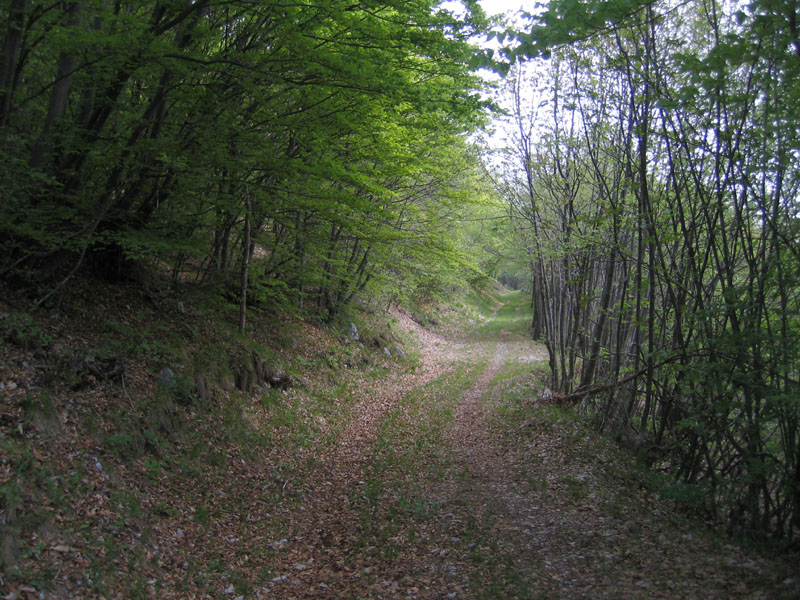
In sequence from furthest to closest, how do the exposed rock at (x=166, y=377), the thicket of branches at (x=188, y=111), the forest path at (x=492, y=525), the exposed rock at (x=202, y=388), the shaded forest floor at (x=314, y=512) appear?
1. the exposed rock at (x=202, y=388)
2. the exposed rock at (x=166, y=377)
3. the thicket of branches at (x=188, y=111)
4. the forest path at (x=492, y=525)
5. the shaded forest floor at (x=314, y=512)

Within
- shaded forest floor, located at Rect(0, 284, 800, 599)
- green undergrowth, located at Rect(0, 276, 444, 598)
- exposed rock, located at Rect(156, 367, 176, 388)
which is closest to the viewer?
green undergrowth, located at Rect(0, 276, 444, 598)

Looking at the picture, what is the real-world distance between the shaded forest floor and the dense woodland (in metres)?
1.12

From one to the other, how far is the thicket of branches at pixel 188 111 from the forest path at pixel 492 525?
15.5ft

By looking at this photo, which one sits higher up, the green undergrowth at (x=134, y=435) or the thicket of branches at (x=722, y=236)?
the thicket of branches at (x=722, y=236)

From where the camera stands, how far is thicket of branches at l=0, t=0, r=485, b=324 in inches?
250

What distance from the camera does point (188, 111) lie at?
7668 millimetres

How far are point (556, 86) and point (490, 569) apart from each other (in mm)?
9958

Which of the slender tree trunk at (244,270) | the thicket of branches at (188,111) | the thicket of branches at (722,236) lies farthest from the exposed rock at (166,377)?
the thicket of branches at (722,236)

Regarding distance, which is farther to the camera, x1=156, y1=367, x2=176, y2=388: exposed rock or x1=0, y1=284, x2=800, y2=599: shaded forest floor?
x1=156, y1=367, x2=176, y2=388: exposed rock

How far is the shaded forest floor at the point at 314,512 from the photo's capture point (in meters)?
4.58

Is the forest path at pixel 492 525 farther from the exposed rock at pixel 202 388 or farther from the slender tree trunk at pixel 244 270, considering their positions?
the slender tree trunk at pixel 244 270

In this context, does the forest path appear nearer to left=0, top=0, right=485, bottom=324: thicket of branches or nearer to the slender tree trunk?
the slender tree trunk

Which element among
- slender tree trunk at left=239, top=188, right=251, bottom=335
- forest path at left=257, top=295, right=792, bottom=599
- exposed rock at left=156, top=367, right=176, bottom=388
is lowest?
forest path at left=257, top=295, right=792, bottom=599

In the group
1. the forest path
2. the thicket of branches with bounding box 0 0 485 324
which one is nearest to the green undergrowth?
the forest path
